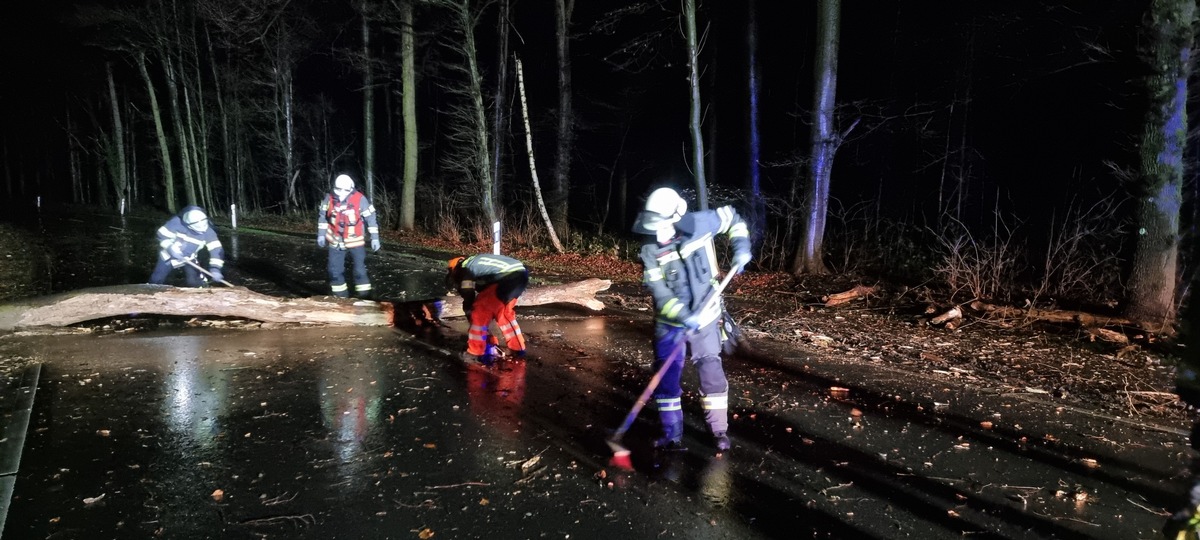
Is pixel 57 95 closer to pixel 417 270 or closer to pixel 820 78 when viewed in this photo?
pixel 417 270

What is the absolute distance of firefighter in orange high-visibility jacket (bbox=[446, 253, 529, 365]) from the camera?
623 cm

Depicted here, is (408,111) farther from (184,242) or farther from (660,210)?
(660,210)

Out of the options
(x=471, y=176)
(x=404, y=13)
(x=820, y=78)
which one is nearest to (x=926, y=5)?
(x=820, y=78)

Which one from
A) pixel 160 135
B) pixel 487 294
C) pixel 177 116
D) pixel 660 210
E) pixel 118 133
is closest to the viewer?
pixel 660 210

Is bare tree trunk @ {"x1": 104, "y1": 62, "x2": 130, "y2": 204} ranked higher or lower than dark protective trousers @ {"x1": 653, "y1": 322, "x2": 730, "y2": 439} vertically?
higher

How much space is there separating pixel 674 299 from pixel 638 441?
1.04m

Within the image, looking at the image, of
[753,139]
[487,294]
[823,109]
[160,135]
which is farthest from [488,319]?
[160,135]

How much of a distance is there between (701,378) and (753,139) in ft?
41.6

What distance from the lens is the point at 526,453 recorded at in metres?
4.20

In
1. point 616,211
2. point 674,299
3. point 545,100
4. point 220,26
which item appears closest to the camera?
point 674,299

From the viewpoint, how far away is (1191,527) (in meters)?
2.46

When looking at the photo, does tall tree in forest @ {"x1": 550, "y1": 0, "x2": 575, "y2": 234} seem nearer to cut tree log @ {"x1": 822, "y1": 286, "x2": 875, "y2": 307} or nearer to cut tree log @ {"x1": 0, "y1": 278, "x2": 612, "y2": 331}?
cut tree log @ {"x1": 822, "y1": 286, "x2": 875, "y2": 307}

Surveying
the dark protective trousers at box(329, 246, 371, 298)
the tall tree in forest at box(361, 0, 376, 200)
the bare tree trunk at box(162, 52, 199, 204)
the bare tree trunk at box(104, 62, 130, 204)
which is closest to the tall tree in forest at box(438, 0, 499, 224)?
the tall tree in forest at box(361, 0, 376, 200)

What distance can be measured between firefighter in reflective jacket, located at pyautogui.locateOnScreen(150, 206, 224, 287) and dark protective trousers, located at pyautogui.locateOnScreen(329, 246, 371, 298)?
138cm
